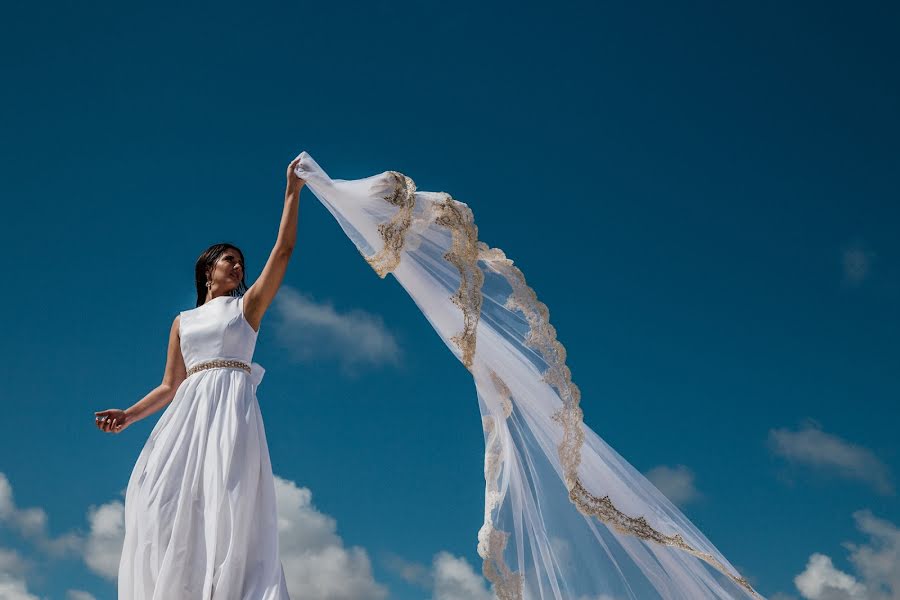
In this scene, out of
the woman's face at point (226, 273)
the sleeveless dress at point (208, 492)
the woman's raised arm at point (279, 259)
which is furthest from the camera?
the woman's face at point (226, 273)

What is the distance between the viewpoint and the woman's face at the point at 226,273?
18.4 feet

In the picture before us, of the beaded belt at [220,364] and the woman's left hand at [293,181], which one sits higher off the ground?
the woman's left hand at [293,181]

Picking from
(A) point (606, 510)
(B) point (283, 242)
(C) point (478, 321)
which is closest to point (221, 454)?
(B) point (283, 242)

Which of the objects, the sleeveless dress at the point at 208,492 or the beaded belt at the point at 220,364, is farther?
the beaded belt at the point at 220,364

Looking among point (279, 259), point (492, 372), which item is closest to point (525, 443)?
point (492, 372)

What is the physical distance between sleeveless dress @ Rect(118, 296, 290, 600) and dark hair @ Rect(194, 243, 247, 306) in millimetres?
340

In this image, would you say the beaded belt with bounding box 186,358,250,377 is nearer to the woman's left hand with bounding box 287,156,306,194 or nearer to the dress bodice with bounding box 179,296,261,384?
the dress bodice with bounding box 179,296,261,384

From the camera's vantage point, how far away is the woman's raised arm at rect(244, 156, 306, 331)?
5.19 m

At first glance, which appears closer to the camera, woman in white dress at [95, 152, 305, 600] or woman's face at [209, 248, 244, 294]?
woman in white dress at [95, 152, 305, 600]

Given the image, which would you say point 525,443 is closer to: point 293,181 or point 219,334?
point 219,334

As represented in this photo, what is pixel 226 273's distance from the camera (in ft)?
18.4

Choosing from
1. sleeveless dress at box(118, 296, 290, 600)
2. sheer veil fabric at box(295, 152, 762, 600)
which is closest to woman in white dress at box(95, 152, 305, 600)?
sleeveless dress at box(118, 296, 290, 600)

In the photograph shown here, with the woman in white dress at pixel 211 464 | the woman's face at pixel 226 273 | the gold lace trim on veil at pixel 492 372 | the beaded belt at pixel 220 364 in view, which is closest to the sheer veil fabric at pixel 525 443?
the gold lace trim on veil at pixel 492 372

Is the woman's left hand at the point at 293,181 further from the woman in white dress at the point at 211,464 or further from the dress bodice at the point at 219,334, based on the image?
the dress bodice at the point at 219,334
